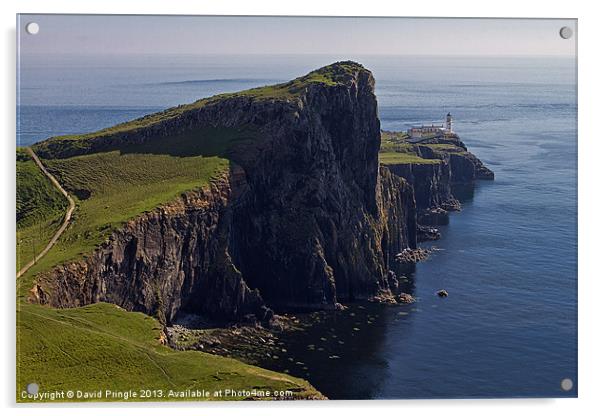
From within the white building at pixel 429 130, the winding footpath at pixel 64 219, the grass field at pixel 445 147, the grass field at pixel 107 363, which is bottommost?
the grass field at pixel 107 363

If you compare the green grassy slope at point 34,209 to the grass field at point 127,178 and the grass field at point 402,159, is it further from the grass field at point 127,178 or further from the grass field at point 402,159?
the grass field at point 402,159

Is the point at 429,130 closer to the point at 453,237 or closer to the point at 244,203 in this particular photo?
the point at 453,237

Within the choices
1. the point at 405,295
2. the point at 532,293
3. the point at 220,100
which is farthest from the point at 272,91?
the point at 532,293

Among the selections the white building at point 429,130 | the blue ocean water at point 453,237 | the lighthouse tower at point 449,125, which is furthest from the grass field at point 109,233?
the white building at point 429,130

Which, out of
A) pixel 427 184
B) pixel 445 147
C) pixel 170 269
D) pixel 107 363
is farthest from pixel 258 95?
pixel 445 147

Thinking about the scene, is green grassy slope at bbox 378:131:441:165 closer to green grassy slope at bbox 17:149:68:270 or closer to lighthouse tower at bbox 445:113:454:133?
lighthouse tower at bbox 445:113:454:133

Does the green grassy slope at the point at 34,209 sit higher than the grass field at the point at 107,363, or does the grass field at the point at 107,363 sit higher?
the green grassy slope at the point at 34,209
